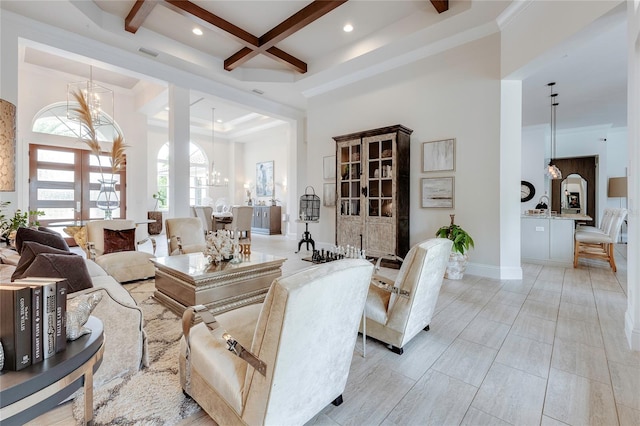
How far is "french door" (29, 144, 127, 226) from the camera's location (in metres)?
6.28

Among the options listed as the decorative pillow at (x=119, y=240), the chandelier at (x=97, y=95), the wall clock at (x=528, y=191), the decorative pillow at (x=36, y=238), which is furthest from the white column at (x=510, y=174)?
the chandelier at (x=97, y=95)

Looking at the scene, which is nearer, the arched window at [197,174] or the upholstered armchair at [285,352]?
the upholstered armchair at [285,352]

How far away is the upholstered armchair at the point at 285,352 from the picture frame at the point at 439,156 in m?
3.84

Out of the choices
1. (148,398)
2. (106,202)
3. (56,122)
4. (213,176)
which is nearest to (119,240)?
(106,202)

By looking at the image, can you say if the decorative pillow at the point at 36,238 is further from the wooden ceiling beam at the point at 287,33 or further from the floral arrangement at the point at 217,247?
the wooden ceiling beam at the point at 287,33

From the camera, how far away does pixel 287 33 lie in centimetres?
445

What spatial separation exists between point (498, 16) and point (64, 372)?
5.48 metres

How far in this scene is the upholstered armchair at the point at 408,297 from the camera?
6.63ft

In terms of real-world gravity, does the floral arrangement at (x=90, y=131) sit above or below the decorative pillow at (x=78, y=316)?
above

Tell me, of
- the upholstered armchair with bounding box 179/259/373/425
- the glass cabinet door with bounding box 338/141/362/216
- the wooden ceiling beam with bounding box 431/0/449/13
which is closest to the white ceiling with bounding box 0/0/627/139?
the wooden ceiling beam with bounding box 431/0/449/13

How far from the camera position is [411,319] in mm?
2121

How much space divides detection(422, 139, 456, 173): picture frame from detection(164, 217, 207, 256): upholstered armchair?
388 cm

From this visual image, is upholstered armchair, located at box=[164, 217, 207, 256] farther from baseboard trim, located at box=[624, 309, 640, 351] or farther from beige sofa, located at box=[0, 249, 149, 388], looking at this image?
baseboard trim, located at box=[624, 309, 640, 351]

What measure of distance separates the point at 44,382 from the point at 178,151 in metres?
5.35
